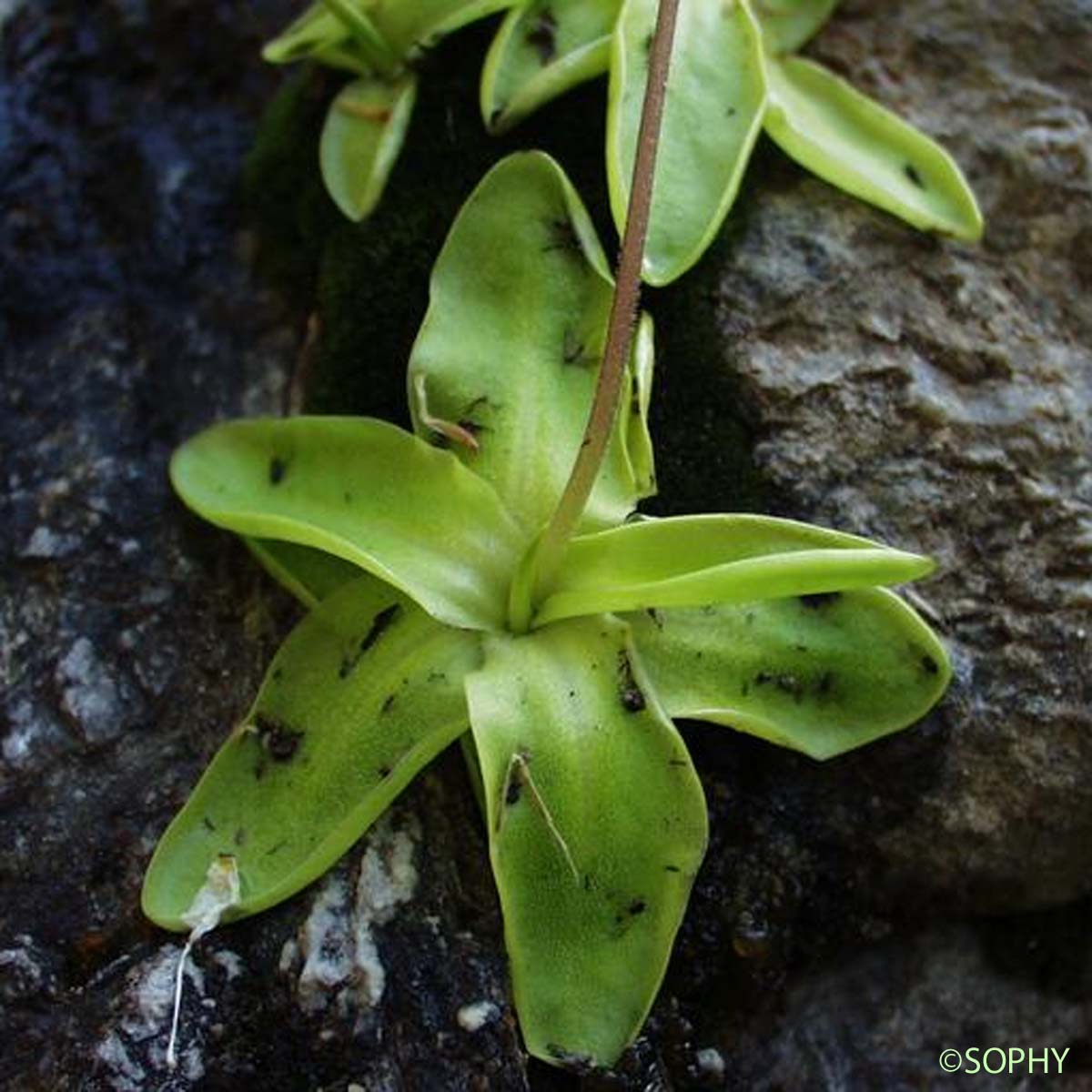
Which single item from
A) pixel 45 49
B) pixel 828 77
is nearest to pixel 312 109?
pixel 45 49

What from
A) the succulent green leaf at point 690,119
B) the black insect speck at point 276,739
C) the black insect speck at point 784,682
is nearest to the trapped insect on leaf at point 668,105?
the succulent green leaf at point 690,119

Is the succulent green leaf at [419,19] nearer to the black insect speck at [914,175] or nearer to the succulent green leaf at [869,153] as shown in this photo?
the succulent green leaf at [869,153]

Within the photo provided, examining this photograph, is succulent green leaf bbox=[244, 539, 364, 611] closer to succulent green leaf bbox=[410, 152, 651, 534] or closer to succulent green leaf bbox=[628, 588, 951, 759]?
succulent green leaf bbox=[410, 152, 651, 534]

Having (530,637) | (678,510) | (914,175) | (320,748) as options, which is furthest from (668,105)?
(320,748)

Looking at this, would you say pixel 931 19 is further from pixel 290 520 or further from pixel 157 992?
pixel 157 992

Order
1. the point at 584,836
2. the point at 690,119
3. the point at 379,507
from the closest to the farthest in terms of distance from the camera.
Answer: the point at 584,836
the point at 379,507
the point at 690,119

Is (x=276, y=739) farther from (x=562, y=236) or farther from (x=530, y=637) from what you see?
(x=562, y=236)

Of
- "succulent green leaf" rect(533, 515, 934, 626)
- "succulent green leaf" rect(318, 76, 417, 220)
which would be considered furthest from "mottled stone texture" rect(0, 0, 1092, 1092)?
"succulent green leaf" rect(533, 515, 934, 626)
